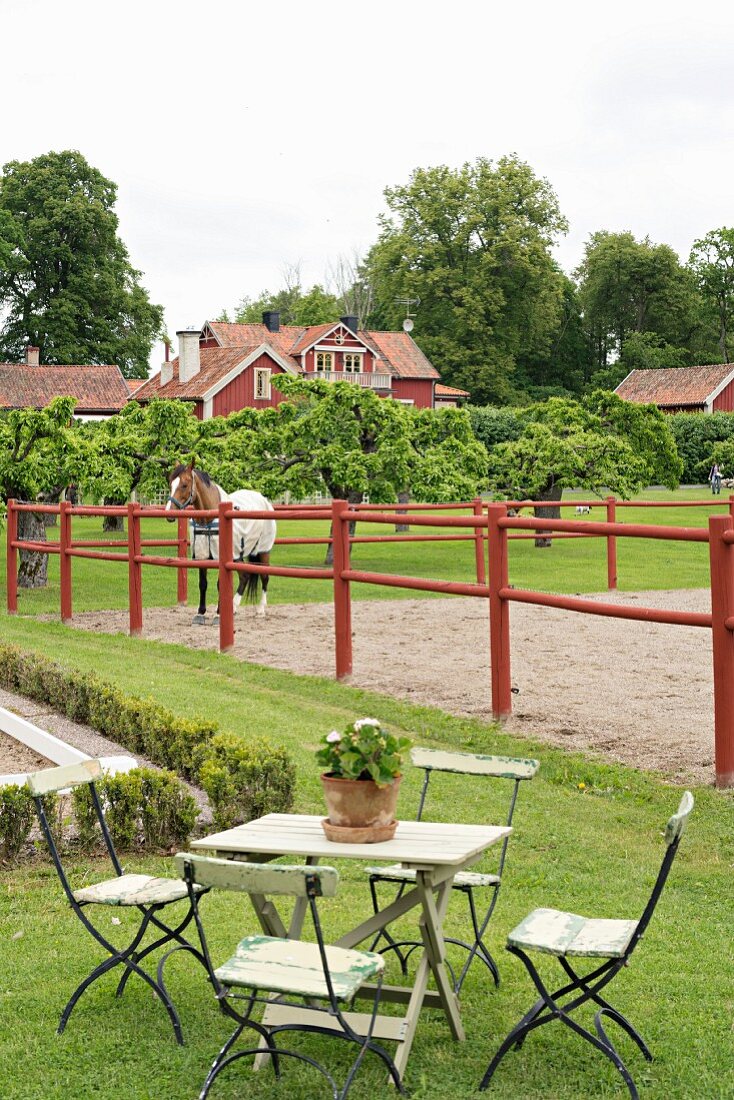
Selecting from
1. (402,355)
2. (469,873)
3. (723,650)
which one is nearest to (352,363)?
(402,355)

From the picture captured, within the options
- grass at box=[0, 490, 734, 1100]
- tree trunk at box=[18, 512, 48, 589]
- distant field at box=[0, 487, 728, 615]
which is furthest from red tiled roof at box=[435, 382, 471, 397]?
grass at box=[0, 490, 734, 1100]

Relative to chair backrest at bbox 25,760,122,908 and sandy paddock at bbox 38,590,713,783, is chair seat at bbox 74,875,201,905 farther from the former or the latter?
sandy paddock at bbox 38,590,713,783

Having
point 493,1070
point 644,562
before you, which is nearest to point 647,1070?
point 493,1070

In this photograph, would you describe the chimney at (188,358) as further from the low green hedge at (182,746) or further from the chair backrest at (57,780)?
the chair backrest at (57,780)

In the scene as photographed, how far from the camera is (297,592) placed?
766 inches

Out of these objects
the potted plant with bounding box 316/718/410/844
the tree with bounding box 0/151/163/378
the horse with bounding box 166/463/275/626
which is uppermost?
the tree with bounding box 0/151/163/378

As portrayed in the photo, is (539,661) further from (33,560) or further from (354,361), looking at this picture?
(354,361)

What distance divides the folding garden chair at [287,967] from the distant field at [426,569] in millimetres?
13151

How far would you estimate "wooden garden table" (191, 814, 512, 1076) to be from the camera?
3689mm

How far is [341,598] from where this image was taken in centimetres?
1004

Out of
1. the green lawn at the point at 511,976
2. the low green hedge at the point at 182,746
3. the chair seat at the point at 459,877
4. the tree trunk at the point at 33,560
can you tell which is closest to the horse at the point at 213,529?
the tree trunk at the point at 33,560

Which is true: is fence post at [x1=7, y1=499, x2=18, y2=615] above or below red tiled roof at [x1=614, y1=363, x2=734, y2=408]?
below

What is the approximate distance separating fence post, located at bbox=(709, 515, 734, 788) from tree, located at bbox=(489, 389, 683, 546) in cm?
1773

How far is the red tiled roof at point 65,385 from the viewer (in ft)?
174
